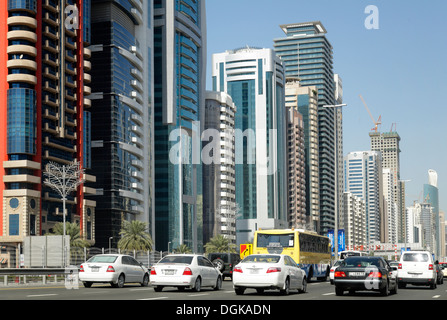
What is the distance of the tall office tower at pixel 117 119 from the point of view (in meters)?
130

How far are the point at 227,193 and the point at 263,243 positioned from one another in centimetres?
15012

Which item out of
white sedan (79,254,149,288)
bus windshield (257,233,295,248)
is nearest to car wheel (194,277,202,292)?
white sedan (79,254,149,288)

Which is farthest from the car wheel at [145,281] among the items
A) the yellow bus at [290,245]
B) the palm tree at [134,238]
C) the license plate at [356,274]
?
the palm tree at [134,238]

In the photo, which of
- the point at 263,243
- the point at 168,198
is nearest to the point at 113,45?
the point at 168,198

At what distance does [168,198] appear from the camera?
154 metres

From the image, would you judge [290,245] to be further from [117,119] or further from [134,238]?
[117,119]

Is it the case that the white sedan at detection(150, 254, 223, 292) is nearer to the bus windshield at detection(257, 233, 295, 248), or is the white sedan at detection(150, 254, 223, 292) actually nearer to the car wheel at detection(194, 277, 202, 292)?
the car wheel at detection(194, 277, 202, 292)

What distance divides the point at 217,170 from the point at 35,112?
8832 cm

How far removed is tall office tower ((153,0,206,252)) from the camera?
15438 cm

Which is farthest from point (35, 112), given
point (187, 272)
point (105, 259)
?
point (187, 272)

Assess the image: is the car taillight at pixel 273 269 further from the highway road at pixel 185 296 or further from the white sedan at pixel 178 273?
the white sedan at pixel 178 273

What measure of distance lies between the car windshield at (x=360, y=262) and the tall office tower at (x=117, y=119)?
4009 inches

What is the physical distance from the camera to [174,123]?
156 m

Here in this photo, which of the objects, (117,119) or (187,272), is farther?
(117,119)
